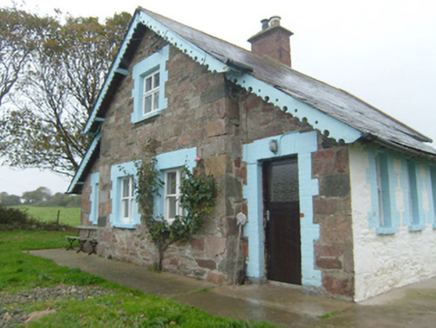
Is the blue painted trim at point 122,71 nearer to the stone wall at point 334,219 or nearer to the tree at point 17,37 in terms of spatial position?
the stone wall at point 334,219

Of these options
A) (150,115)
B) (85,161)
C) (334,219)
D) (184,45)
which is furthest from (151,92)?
(334,219)

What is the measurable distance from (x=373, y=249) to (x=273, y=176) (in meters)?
2.10

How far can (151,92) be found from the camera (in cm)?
919

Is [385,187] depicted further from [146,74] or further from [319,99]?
[146,74]

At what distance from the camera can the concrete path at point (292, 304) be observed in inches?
168

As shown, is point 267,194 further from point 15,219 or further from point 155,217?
point 15,219

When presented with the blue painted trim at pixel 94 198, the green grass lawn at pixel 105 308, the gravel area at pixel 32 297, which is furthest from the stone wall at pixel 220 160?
the blue painted trim at pixel 94 198

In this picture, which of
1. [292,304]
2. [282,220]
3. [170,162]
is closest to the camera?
[292,304]

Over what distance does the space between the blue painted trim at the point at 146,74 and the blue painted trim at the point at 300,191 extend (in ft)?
9.35

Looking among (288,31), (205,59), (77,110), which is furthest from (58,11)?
(205,59)

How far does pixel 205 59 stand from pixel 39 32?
15.9m

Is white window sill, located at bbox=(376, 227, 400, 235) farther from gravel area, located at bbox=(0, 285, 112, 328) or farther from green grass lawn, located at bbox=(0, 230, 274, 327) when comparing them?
gravel area, located at bbox=(0, 285, 112, 328)

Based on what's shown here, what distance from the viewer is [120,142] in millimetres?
9945

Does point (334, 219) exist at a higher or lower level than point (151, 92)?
lower
